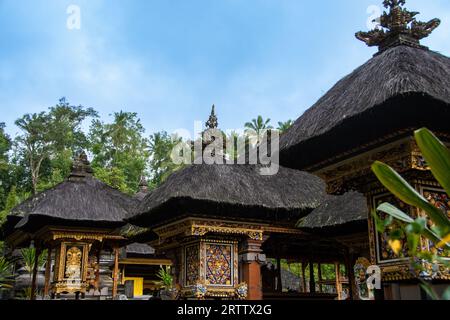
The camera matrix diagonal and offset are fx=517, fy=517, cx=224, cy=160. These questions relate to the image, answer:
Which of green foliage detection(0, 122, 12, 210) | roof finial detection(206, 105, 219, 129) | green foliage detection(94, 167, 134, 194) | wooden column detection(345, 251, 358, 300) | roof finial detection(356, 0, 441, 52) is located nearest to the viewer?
roof finial detection(356, 0, 441, 52)

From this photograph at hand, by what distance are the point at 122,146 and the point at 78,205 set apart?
30.8 metres

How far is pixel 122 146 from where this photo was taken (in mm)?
46031

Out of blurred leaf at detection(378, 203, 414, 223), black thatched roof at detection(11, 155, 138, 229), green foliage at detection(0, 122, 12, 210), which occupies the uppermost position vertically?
green foliage at detection(0, 122, 12, 210)

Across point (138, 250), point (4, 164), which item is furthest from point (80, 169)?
point (4, 164)

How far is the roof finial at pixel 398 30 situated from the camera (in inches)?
301

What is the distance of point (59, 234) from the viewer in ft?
50.5

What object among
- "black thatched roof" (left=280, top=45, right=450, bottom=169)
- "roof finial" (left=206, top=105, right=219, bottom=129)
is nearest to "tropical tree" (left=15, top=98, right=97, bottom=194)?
"roof finial" (left=206, top=105, right=219, bottom=129)

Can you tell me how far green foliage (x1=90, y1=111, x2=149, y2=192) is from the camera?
43812mm

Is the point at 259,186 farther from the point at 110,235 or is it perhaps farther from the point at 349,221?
the point at 110,235

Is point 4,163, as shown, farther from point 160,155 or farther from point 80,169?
point 80,169

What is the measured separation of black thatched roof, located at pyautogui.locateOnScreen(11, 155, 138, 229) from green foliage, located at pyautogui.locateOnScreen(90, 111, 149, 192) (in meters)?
25.9

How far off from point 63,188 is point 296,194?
303 inches

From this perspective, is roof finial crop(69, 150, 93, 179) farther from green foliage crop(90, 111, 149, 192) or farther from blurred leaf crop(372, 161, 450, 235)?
green foliage crop(90, 111, 149, 192)

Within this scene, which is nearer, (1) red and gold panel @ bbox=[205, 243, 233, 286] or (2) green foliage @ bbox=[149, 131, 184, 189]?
(1) red and gold panel @ bbox=[205, 243, 233, 286]
